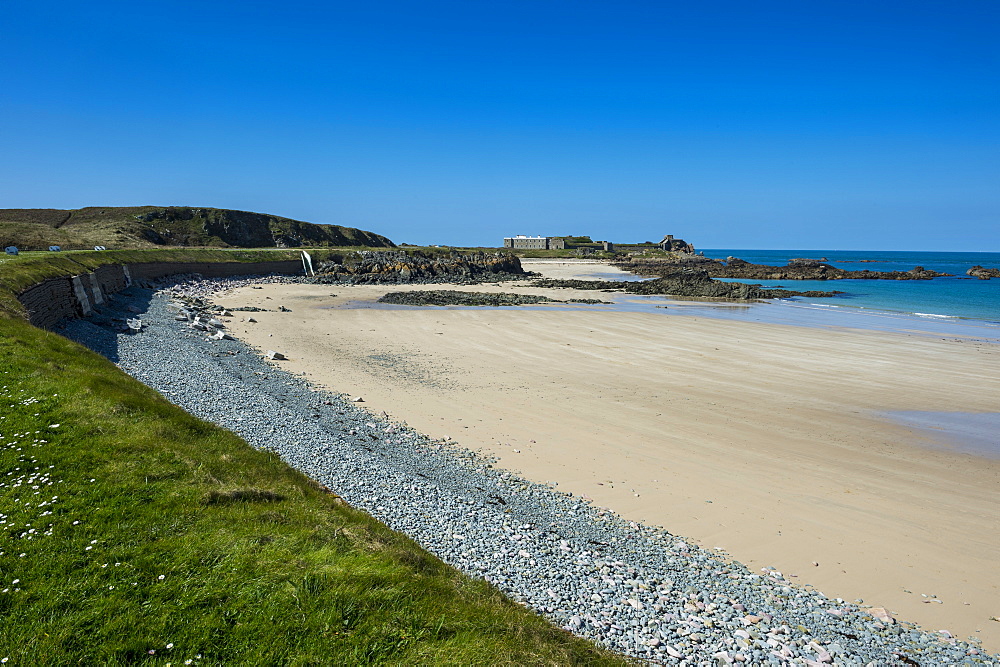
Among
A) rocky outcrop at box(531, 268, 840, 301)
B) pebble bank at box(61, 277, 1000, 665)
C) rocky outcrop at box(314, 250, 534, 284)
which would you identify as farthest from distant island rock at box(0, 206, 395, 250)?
pebble bank at box(61, 277, 1000, 665)

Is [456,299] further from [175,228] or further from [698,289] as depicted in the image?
[175,228]

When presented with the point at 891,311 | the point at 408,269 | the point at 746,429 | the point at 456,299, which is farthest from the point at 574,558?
the point at 408,269

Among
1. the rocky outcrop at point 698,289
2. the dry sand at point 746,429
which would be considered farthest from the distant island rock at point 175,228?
the rocky outcrop at point 698,289

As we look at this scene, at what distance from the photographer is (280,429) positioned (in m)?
12.9

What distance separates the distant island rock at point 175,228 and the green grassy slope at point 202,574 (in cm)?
5955

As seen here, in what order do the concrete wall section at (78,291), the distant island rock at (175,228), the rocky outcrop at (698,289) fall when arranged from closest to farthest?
the concrete wall section at (78,291)
the rocky outcrop at (698,289)
the distant island rock at (175,228)

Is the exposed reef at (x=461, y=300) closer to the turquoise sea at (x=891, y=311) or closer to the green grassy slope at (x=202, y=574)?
the turquoise sea at (x=891, y=311)

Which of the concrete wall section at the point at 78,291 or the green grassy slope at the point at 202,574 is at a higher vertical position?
the concrete wall section at the point at 78,291

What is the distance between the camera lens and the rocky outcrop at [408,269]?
6969 centimetres

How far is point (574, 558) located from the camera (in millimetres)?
7902

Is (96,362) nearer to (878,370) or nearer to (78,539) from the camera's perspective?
(78,539)

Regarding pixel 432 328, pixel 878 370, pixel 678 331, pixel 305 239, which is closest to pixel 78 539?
pixel 878 370

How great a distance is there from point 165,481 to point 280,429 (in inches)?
240

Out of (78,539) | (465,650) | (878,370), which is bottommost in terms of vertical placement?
(878,370)
